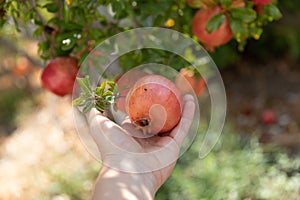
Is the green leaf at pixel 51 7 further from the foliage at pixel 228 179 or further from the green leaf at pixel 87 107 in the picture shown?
the foliage at pixel 228 179

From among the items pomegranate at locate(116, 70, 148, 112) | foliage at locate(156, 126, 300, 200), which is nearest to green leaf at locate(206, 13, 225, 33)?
pomegranate at locate(116, 70, 148, 112)

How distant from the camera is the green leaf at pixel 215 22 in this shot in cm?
206

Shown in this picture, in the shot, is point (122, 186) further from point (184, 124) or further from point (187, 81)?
point (187, 81)

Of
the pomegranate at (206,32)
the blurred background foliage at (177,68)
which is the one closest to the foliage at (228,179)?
the blurred background foliage at (177,68)

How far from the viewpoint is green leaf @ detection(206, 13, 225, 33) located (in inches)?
81.2

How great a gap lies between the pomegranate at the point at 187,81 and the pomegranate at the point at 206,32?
0.15 metres

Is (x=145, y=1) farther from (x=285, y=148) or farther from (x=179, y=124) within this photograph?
(x=285, y=148)

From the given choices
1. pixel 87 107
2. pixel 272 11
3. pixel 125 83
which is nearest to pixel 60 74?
pixel 125 83

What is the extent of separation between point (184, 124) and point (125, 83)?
0.75 ft

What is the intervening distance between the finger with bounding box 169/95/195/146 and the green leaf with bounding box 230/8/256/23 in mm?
446

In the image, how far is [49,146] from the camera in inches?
144

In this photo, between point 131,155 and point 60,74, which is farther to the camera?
point 60,74

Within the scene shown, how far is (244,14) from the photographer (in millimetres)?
2051

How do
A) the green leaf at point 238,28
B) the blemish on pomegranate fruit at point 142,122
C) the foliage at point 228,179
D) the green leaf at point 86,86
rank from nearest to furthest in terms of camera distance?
the green leaf at point 86,86 < the blemish on pomegranate fruit at point 142,122 < the green leaf at point 238,28 < the foliage at point 228,179
